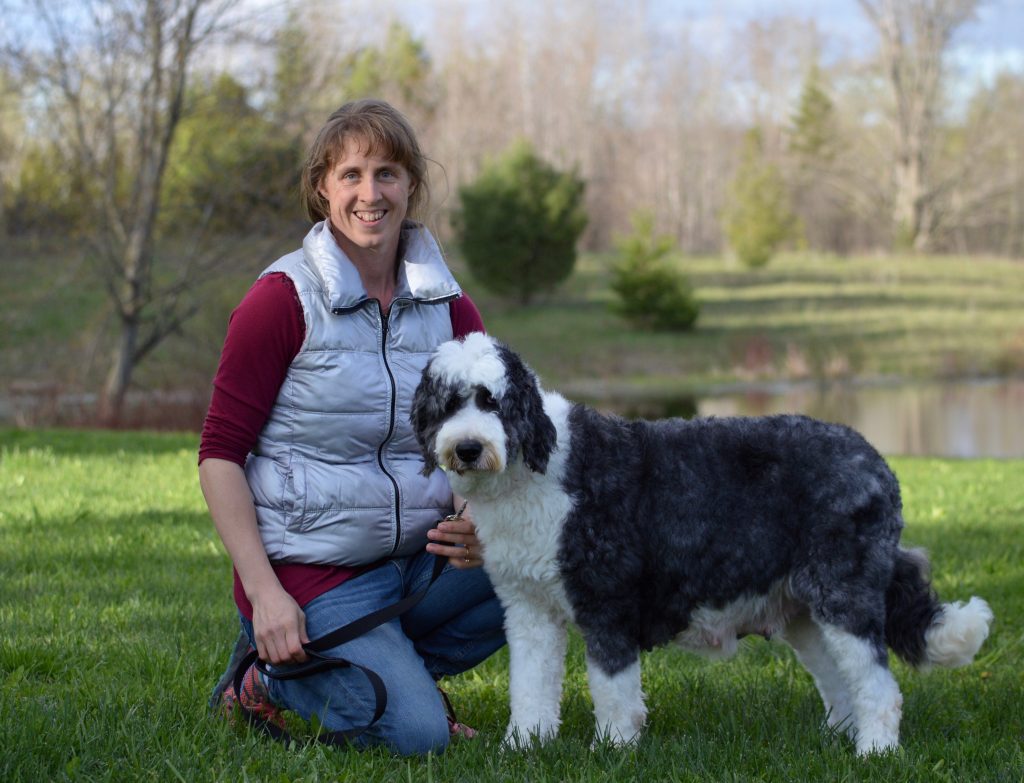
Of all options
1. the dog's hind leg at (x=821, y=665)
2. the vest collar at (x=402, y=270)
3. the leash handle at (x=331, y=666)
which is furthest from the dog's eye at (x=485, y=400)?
the dog's hind leg at (x=821, y=665)

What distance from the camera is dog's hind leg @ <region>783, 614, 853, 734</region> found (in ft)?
13.4

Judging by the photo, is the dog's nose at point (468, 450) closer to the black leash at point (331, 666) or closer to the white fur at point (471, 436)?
the white fur at point (471, 436)

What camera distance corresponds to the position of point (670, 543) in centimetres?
380

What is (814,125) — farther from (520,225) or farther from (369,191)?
(369,191)

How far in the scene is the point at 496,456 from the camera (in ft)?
11.4

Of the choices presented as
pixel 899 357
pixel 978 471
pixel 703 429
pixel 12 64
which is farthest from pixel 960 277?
pixel 703 429

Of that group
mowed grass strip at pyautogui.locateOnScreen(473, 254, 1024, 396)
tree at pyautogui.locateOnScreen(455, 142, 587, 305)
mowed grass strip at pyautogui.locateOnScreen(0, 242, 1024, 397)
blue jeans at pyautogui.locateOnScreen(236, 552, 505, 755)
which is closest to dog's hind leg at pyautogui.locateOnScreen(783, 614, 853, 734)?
blue jeans at pyautogui.locateOnScreen(236, 552, 505, 755)

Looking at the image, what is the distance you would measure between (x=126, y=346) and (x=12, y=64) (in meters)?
4.18

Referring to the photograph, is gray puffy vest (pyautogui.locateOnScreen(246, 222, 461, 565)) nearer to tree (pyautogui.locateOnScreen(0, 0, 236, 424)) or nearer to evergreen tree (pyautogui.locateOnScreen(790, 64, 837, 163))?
tree (pyautogui.locateOnScreen(0, 0, 236, 424))

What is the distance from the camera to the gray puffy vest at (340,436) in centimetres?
394

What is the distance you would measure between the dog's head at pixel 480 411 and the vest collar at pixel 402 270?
0.48 m

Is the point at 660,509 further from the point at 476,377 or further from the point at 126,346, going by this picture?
the point at 126,346

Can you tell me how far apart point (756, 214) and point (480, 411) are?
131 ft

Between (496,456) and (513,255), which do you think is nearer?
(496,456)
